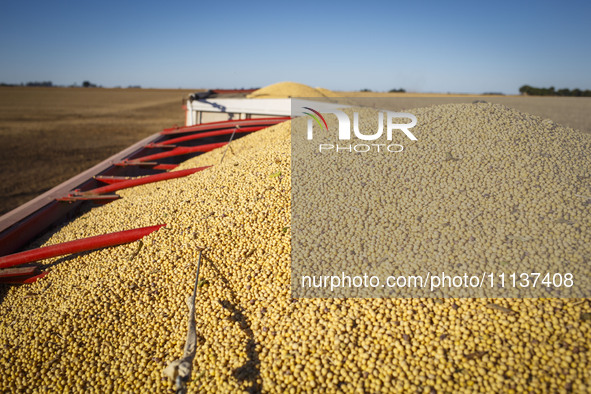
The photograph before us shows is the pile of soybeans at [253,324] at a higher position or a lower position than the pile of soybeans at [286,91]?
lower

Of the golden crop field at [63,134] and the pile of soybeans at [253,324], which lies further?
the golden crop field at [63,134]

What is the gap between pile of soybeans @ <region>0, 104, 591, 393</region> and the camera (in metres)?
1.72

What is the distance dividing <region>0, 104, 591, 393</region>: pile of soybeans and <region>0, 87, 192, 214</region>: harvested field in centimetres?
612

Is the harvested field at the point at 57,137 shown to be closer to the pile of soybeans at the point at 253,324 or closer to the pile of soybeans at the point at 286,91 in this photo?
the pile of soybeans at the point at 286,91

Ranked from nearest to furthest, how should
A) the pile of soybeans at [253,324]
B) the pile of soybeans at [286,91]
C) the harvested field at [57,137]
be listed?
1. the pile of soybeans at [253,324]
2. the pile of soybeans at [286,91]
3. the harvested field at [57,137]

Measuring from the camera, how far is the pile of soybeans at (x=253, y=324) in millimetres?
1717

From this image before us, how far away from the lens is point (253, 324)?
2.17m

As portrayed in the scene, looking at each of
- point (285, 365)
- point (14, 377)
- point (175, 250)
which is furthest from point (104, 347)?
point (285, 365)

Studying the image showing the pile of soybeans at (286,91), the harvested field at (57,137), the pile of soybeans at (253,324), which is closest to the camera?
the pile of soybeans at (253,324)

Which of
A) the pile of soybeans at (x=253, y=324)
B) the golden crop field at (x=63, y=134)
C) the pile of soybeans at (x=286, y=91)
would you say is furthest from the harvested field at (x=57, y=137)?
the pile of soybeans at (x=253, y=324)

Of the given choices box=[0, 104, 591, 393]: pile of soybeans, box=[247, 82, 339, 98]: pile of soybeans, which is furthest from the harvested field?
box=[0, 104, 591, 393]: pile of soybeans

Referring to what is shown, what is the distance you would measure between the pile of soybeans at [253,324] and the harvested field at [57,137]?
612cm

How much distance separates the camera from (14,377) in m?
2.17

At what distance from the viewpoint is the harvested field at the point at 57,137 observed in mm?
9281
